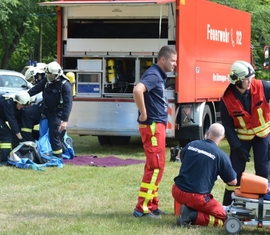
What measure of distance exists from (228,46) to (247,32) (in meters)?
1.65

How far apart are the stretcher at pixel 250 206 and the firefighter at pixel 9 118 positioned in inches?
239

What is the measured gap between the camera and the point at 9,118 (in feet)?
40.5

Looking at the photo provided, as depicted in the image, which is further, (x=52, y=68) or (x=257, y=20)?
(x=257, y=20)

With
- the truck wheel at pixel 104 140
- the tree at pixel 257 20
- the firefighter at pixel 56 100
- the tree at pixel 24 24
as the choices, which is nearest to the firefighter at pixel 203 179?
the firefighter at pixel 56 100

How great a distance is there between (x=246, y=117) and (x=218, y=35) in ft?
29.0

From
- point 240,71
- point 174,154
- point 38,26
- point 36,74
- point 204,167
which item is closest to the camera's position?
point 204,167

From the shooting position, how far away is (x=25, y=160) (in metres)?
12.2

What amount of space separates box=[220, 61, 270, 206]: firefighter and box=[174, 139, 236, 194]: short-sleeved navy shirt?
19.9 inches

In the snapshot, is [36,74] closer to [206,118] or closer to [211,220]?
[206,118]

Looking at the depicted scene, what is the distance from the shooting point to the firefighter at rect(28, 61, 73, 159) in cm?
1241

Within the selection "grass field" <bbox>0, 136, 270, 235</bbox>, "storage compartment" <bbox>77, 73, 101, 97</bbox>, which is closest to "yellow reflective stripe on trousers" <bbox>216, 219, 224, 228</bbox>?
"grass field" <bbox>0, 136, 270, 235</bbox>

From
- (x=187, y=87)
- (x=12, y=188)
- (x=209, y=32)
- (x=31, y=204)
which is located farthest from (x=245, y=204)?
(x=209, y=32)

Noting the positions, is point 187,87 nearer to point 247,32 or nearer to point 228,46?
point 228,46

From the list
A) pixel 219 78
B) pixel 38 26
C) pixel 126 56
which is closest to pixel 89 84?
pixel 126 56
